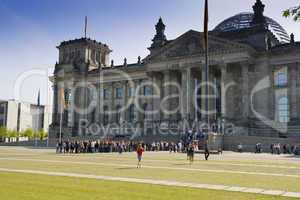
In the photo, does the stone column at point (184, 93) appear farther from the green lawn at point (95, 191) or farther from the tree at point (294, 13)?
the tree at point (294, 13)

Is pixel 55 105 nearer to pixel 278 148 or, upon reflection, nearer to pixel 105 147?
pixel 105 147

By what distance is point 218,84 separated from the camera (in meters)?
72.9

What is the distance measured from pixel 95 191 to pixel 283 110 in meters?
57.2

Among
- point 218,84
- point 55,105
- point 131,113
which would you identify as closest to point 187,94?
point 218,84

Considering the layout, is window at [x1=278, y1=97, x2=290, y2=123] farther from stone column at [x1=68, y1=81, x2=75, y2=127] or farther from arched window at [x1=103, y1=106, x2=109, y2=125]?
stone column at [x1=68, y1=81, x2=75, y2=127]

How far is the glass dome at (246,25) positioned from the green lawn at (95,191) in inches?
2758

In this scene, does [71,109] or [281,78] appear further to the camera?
[71,109]

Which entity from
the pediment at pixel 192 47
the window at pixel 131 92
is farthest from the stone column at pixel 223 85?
the window at pixel 131 92

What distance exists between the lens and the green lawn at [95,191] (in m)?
12.7

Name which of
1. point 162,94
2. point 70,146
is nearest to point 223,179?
point 70,146

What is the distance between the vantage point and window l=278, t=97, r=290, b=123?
6476 cm

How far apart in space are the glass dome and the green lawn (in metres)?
70.1

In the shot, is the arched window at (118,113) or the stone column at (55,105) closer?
the arched window at (118,113)

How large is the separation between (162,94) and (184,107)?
7.29 metres
